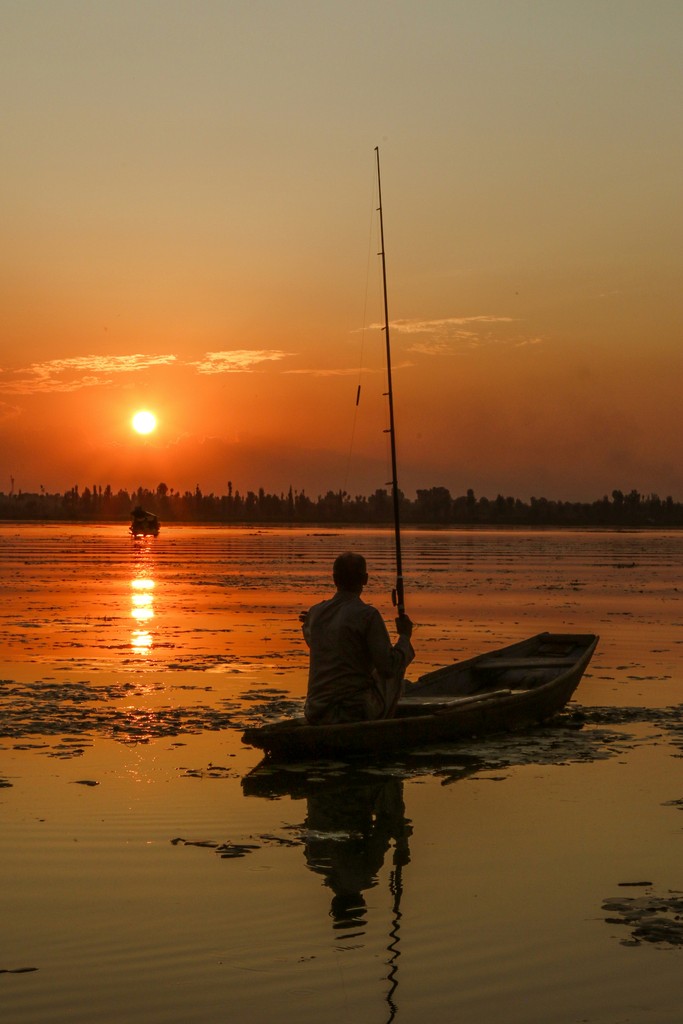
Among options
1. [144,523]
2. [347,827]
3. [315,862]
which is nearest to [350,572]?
[347,827]

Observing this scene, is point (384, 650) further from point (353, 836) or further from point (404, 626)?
point (353, 836)

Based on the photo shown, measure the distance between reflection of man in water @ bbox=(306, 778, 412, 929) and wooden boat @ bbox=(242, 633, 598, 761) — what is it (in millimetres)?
703

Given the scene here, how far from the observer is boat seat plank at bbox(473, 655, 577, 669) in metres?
17.0

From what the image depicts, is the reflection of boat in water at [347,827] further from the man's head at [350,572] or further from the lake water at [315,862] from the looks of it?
the man's head at [350,572]

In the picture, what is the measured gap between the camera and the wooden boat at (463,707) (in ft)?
38.1

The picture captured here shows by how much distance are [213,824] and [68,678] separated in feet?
26.6

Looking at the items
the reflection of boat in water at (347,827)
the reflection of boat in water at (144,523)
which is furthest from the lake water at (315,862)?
the reflection of boat in water at (144,523)

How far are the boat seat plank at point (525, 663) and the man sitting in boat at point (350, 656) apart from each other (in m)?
4.92

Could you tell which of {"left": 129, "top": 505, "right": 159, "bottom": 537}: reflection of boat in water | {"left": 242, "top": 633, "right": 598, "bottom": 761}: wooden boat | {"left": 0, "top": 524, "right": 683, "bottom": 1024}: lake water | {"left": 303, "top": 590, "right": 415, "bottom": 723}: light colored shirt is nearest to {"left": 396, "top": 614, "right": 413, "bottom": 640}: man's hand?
{"left": 303, "top": 590, "right": 415, "bottom": 723}: light colored shirt

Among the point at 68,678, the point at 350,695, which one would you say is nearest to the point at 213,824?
the point at 350,695

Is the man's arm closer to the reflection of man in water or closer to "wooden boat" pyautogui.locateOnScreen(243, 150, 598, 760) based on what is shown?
"wooden boat" pyautogui.locateOnScreen(243, 150, 598, 760)

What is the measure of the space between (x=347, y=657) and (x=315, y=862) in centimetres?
343

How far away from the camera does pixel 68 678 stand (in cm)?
1697

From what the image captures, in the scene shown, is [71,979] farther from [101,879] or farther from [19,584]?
[19,584]
